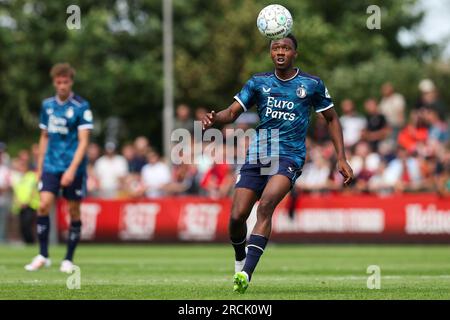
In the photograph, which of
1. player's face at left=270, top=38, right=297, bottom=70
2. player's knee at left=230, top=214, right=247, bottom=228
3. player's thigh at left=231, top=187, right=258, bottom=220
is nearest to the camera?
player's face at left=270, top=38, right=297, bottom=70

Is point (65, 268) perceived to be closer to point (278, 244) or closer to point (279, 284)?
point (279, 284)

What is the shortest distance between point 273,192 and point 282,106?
980mm

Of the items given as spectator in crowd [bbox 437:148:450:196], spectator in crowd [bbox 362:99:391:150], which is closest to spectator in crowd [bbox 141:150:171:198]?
spectator in crowd [bbox 362:99:391:150]

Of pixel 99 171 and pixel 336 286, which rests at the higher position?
pixel 99 171

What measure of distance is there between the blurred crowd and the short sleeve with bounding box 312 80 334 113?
545 inches

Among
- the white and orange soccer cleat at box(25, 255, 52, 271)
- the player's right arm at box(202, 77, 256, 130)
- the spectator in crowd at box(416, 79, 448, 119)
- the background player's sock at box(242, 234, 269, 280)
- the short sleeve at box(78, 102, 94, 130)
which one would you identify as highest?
the spectator in crowd at box(416, 79, 448, 119)

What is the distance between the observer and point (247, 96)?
11.8 meters

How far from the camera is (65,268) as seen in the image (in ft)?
50.4

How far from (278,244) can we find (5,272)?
43.4 ft

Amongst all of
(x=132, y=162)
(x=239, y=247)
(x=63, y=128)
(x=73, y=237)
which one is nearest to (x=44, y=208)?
(x=73, y=237)

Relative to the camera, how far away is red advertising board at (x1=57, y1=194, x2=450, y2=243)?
26.0 m

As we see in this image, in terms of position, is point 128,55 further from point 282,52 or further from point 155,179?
point 282,52

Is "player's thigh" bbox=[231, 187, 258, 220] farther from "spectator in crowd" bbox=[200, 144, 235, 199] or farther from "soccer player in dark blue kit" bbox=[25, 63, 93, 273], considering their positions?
"spectator in crowd" bbox=[200, 144, 235, 199]

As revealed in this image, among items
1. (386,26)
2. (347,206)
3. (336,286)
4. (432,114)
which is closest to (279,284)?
(336,286)
